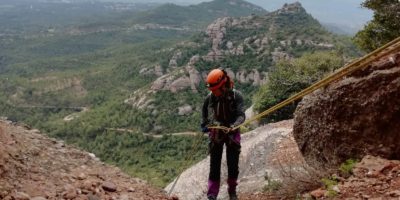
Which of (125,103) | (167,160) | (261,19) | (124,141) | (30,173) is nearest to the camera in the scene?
(30,173)

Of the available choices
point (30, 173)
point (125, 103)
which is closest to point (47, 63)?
point (125, 103)

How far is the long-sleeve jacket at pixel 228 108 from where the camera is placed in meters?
7.45

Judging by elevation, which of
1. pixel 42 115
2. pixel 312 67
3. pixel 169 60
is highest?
pixel 312 67

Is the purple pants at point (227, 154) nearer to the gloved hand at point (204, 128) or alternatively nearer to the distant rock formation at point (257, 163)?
the gloved hand at point (204, 128)

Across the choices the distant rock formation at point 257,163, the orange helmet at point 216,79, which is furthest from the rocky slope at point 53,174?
the distant rock formation at point 257,163

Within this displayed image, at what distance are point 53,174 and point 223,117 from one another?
9.26 ft

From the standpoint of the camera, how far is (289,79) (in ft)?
104

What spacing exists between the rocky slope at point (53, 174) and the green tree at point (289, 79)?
19.4 m

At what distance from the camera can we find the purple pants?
7535mm

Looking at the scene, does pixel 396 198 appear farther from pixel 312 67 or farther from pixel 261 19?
pixel 261 19

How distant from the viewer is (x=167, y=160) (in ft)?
186

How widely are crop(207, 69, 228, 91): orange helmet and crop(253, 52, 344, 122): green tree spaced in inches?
763

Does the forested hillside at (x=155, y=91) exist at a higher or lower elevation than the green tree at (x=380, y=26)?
lower

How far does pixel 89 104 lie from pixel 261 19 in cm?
4936
